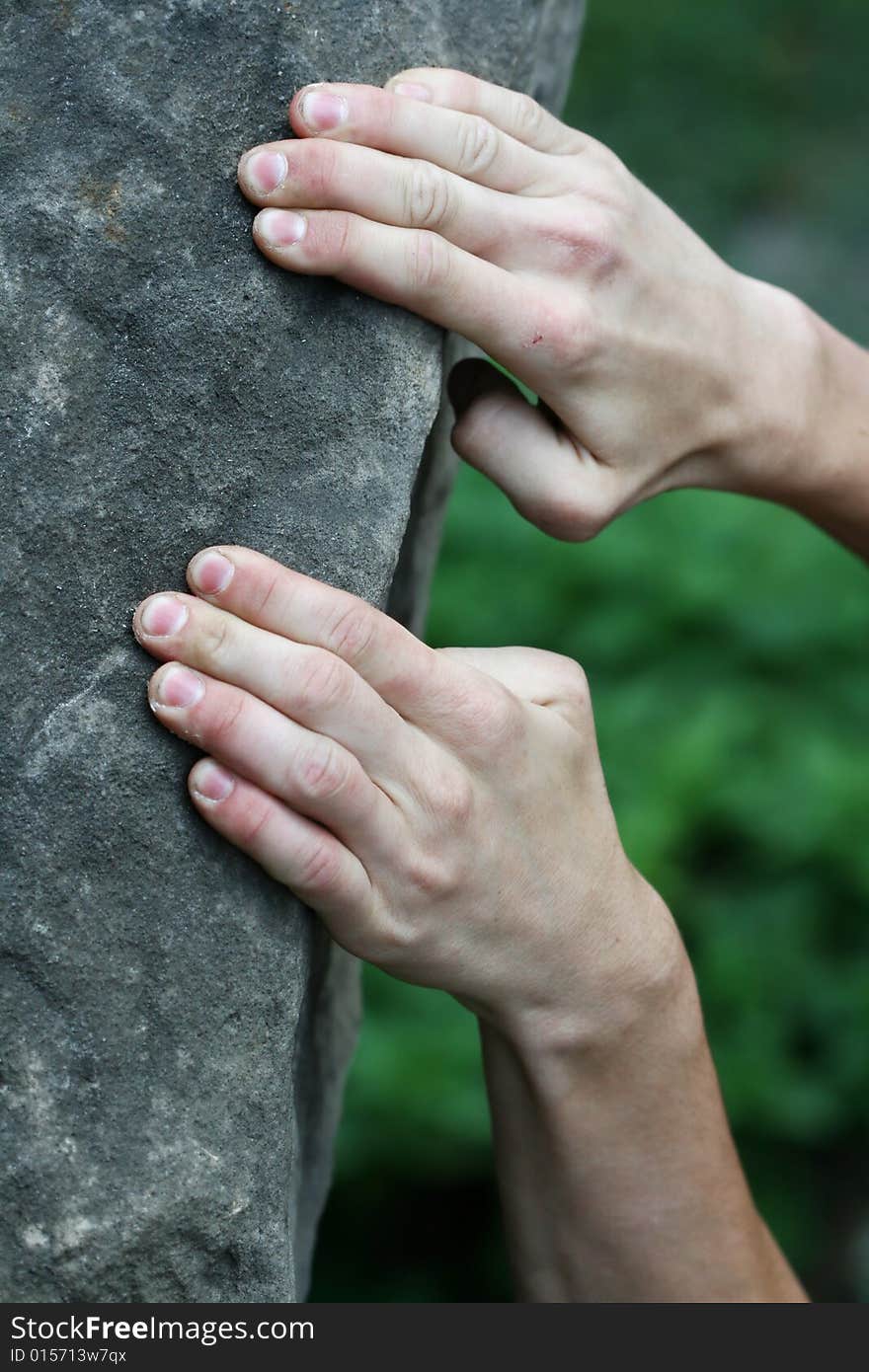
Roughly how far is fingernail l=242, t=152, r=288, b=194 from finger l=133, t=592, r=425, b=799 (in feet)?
0.96

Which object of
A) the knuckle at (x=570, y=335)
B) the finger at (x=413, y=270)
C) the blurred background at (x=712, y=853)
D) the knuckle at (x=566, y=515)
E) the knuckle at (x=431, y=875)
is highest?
the finger at (x=413, y=270)

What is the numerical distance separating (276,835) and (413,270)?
0.41 m

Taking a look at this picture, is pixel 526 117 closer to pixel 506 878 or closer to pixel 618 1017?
pixel 506 878

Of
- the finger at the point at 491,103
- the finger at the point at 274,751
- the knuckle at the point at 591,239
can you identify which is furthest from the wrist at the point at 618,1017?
the finger at the point at 491,103

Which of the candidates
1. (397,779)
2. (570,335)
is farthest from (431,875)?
(570,335)

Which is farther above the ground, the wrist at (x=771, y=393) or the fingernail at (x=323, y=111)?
the fingernail at (x=323, y=111)

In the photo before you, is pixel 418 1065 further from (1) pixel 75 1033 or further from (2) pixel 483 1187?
(1) pixel 75 1033

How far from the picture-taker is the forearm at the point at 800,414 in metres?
1.31

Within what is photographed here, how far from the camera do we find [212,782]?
3.10ft

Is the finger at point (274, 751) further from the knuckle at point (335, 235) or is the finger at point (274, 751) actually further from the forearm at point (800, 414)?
the forearm at point (800, 414)

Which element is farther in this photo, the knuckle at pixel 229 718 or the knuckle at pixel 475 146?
the knuckle at pixel 475 146

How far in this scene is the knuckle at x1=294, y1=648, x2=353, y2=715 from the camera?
35.7 inches

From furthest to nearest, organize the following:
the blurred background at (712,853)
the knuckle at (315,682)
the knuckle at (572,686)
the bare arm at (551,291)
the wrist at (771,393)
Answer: the blurred background at (712,853)
the wrist at (771,393)
the knuckle at (572,686)
the bare arm at (551,291)
the knuckle at (315,682)

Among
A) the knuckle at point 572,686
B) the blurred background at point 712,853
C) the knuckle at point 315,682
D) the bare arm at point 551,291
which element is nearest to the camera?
the knuckle at point 315,682
